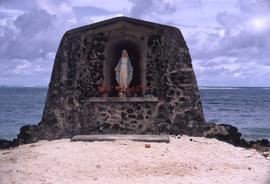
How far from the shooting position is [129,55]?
15.0 meters

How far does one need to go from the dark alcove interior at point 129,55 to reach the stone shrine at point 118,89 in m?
0.07

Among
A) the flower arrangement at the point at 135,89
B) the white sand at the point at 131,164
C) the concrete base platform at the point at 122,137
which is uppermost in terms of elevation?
the flower arrangement at the point at 135,89

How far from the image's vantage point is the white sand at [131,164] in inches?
369

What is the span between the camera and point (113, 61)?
1489 cm

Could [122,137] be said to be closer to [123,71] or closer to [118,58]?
[123,71]

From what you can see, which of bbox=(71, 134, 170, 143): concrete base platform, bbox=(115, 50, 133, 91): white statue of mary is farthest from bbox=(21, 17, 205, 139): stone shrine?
bbox=(71, 134, 170, 143): concrete base platform

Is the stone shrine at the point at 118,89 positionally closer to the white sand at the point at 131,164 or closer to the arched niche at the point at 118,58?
the arched niche at the point at 118,58

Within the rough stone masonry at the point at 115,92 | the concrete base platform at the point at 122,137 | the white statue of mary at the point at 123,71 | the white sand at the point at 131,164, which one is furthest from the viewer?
the white statue of mary at the point at 123,71

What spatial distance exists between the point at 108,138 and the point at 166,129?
195cm

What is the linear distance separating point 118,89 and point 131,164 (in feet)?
13.7

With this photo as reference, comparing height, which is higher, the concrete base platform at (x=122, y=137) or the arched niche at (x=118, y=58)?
the arched niche at (x=118, y=58)

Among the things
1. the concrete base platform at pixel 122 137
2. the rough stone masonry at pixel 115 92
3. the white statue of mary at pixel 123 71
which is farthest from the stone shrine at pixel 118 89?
the concrete base platform at pixel 122 137

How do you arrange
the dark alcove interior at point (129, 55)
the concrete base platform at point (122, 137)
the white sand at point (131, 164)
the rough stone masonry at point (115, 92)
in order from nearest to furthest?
the white sand at point (131, 164) < the concrete base platform at point (122, 137) < the rough stone masonry at point (115, 92) < the dark alcove interior at point (129, 55)

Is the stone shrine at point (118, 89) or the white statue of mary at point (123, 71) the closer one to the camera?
the stone shrine at point (118, 89)
